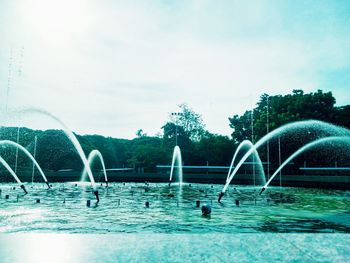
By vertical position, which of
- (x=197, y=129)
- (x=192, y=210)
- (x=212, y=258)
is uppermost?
(x=197, y=129)

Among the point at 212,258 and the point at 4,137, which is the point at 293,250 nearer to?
the point at 212,258

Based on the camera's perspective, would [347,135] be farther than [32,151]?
No

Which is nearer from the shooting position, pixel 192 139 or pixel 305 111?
pixel 305 111

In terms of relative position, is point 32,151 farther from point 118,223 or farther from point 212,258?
point 212,258

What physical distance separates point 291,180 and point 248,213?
29912 millimetres

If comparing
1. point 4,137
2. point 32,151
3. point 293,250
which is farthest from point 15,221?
point 4,137

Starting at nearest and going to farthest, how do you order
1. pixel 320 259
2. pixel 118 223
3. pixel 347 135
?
1. pixel 320 259
2. pixel 118 223
3. pixel 347 135

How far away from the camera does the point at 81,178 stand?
5953 cm

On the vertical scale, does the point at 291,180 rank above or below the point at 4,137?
below

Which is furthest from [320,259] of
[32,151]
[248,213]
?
[32,151]

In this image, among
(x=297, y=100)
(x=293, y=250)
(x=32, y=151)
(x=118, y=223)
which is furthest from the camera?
(x=32, y=151)

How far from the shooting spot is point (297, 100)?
56.5 m

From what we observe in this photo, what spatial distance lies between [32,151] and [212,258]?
3156 inches

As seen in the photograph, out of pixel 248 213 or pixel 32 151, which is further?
pixel 32 151
